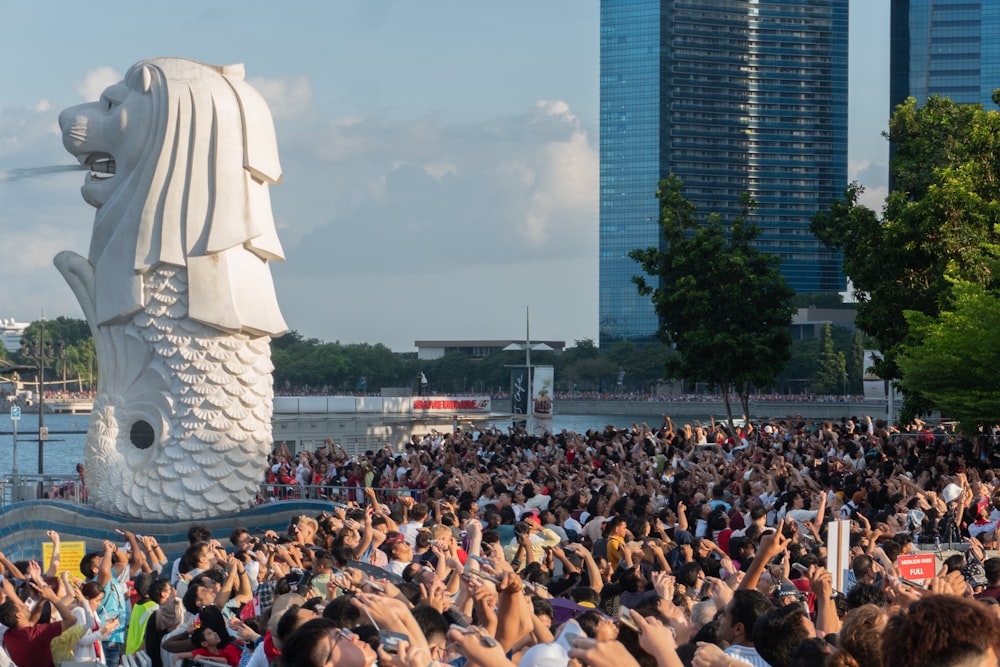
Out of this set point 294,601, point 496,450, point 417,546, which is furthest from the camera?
point 496,450

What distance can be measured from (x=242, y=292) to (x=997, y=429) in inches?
677

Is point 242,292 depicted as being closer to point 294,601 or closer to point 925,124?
point 294,601

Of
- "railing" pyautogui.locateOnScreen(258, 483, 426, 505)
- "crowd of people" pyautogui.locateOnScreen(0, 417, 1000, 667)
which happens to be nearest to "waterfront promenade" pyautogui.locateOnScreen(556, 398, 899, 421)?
"railing" pyautogui.locateOnScreen(258, 483, 426, 505)

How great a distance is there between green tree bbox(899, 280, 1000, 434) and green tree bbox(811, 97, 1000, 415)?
1.68m

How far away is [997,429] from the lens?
1159 inches

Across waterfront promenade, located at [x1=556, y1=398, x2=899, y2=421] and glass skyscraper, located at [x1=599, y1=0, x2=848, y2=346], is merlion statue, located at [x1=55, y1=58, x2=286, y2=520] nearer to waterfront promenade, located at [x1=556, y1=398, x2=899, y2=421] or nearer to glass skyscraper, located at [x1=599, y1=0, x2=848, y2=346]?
waterfront promenade, located at [x1=556, y1=398, x2=899, y2=421]

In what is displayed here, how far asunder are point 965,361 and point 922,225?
18.0ft

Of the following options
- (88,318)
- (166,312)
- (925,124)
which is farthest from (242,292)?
(925,124)

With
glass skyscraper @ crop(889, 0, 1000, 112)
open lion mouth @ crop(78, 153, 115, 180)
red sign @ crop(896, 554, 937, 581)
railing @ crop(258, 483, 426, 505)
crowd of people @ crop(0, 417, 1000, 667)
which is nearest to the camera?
crowd of people @ crop(0, 417, 1000, 667)

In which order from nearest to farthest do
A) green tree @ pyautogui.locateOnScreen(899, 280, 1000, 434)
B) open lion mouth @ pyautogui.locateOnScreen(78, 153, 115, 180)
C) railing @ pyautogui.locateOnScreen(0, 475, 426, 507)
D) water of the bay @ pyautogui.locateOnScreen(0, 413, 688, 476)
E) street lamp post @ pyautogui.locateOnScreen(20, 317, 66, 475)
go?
open lion mouth @ pyautogui.locateOnScreen(78, 153, 115, 180) → railing @ pyautogui.locateOnScreen(0, 475, 426, 507) → green tree @ pyautogui.locateOnScreen(899, 280, 1000, 434) → street lamp post @ pyautogui.locateOnScreen(20, 317, 66, 475) → water of the bay @ pyautogui.locateOnScreen(0, 413, 688, 476)

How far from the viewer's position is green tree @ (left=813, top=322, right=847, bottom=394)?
113 metres

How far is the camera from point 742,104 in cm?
17375

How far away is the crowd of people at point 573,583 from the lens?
5.32 meters

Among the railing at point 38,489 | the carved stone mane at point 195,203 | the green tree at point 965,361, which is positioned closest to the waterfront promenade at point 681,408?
the green tree at point 965,361
